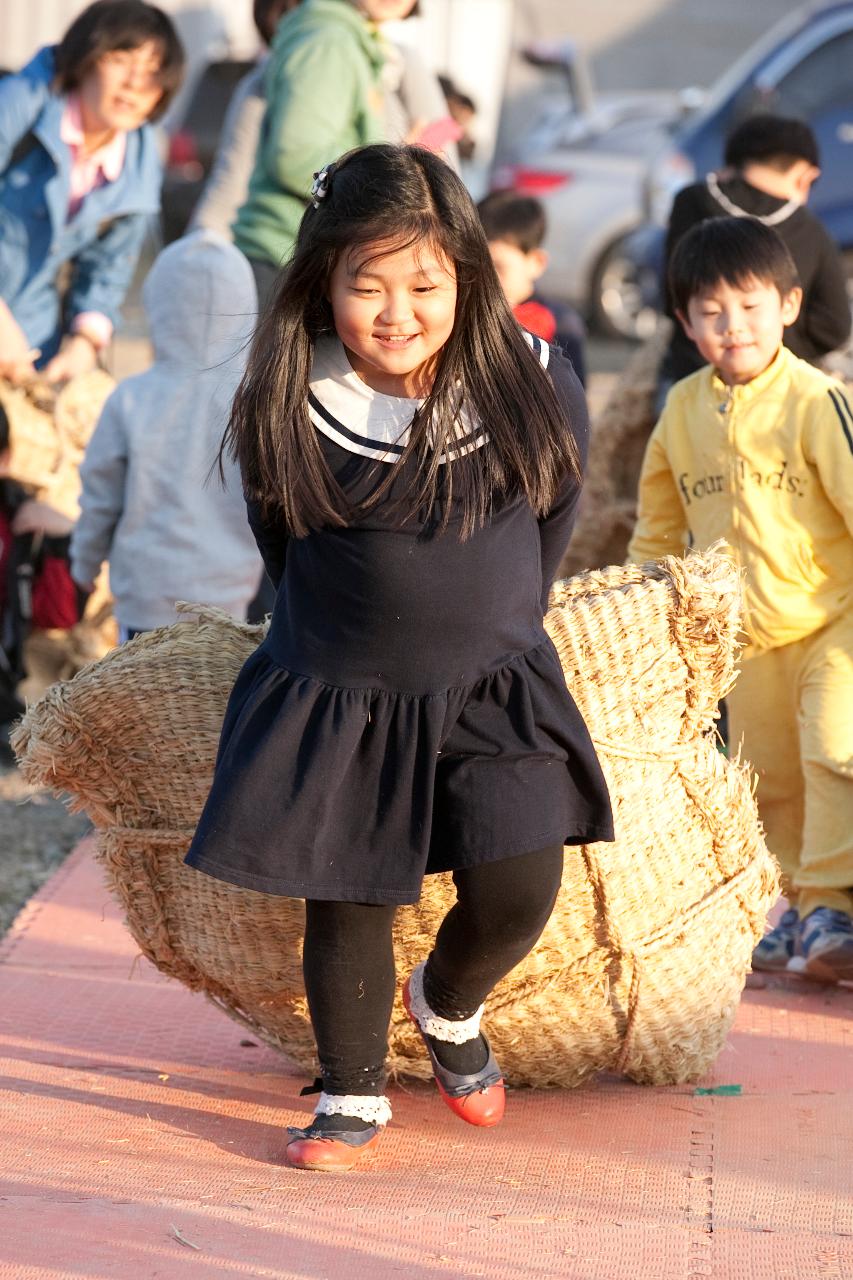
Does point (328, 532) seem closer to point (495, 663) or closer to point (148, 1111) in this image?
point (495, 663)

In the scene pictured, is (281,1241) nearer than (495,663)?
Yes

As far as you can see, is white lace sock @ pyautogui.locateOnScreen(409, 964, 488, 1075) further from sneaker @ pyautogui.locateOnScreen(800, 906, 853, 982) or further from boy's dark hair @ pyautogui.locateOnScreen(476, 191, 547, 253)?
boy's dark hair @ pyautogui.locateOnScreen(476, 191, 547, 253)

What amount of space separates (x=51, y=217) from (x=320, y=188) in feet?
10.7

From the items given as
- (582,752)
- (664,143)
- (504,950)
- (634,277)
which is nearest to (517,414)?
(582,752)

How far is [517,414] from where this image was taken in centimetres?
292

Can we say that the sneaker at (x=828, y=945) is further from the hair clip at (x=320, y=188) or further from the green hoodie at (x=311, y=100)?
the green hoodie at (x=311, y=100)

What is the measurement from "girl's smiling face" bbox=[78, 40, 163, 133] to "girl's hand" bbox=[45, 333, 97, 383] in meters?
0.69

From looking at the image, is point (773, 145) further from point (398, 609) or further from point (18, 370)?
point (398, 609)

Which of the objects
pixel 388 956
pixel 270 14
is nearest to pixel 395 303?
pixel 388 956

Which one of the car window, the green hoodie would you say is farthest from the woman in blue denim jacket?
the car window

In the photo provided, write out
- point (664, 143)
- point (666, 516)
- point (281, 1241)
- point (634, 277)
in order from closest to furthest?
1. point (281, 1241)
2. point (666, 516)
3. point (634, 277)
4. point (664, 143)

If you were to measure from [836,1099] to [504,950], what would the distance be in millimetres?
734

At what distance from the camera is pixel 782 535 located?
3.84 meters

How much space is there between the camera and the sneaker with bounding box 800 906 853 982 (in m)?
3.75
